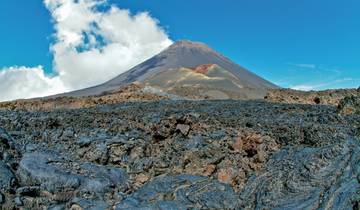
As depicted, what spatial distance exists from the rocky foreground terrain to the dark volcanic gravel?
18mm

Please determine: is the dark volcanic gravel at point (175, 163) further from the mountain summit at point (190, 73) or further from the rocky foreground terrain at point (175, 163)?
the mountain summit at point (190, 73)

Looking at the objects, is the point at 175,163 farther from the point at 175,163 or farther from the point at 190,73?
the point at 190,73

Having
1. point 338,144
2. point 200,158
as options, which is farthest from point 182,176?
point 338,144

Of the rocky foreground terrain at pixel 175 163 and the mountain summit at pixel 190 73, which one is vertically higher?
the mountain summit at pixel 190 73

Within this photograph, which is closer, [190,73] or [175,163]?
[175,163]

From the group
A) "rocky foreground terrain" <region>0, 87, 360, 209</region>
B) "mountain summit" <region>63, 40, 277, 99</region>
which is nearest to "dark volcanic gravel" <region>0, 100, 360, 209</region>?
"rocky foreground terrain" <region>0, 87, 360, 209</region>

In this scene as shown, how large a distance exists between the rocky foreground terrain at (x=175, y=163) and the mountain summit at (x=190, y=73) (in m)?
25.9

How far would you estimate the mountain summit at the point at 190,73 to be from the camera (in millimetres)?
59125

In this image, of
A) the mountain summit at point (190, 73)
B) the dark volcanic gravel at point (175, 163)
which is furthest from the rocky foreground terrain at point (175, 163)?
the mountain summit at point (190, 73)

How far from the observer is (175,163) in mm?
8852

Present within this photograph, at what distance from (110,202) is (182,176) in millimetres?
1428

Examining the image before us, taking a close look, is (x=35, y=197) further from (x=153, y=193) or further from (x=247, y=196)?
(x=247, y=196)

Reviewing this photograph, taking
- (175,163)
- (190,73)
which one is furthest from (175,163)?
(190,73)

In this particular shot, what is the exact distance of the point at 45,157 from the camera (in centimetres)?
844
